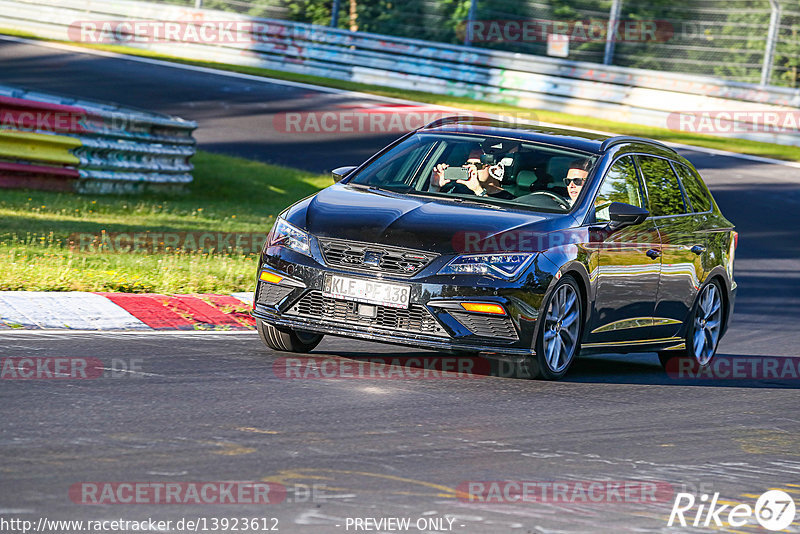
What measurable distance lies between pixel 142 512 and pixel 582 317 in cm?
444

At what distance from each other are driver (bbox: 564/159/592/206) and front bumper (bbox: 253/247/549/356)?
1.01 metres

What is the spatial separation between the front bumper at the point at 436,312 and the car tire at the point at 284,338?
22.5 inches

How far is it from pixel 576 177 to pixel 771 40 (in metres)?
18.0

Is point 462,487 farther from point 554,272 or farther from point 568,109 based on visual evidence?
point 568,109

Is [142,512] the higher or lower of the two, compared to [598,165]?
lower

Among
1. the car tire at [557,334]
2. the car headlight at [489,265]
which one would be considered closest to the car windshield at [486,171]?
the car tire at [557,334]

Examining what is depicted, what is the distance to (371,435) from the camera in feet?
21.5

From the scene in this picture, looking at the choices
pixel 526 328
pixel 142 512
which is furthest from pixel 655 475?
pixel 142 512

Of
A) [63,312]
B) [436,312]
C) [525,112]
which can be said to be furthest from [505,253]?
[525,112]

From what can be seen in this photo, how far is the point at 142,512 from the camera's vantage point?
4980mm

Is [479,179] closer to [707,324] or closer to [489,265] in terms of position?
[489,265]

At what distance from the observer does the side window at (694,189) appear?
10547mm

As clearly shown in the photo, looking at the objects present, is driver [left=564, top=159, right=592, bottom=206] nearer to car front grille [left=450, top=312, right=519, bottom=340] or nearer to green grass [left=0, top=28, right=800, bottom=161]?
car front grille [left=450, top=312, right=519, bottom=340]

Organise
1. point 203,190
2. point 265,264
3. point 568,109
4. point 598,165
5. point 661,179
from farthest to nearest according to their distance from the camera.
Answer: point 568,109, point 203,190, point 661,179, point 598,165, point 265,264
